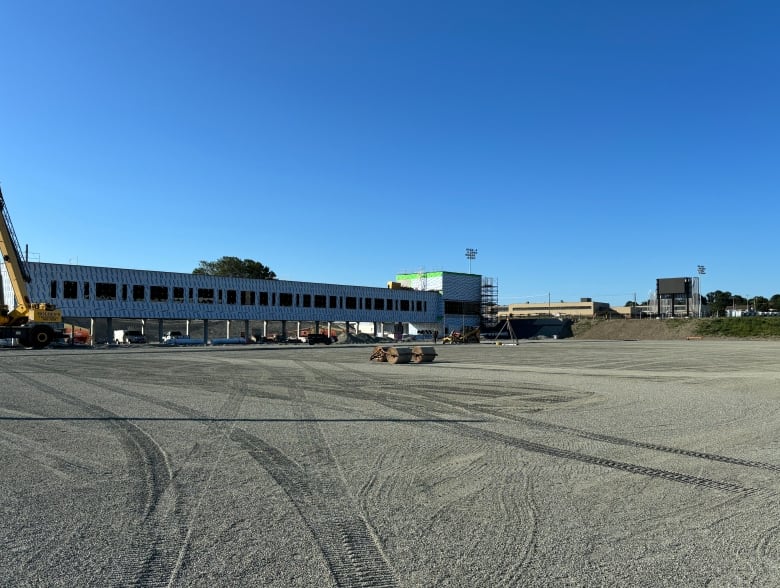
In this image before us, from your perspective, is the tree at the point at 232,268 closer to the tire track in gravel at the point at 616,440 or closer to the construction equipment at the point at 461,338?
the construction equipment at the point at 461,338

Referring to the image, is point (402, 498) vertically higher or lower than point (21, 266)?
lower

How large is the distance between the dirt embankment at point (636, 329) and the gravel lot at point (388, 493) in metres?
100

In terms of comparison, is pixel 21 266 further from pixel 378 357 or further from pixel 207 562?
pixel 207 562

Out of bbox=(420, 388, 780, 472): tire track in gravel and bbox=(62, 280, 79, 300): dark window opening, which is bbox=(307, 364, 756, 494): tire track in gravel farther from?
bbox=(62, 280, 79, 300): dark window opening

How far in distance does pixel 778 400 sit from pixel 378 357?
77.1ft

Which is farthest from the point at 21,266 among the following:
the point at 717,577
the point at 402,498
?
the point at 717,577

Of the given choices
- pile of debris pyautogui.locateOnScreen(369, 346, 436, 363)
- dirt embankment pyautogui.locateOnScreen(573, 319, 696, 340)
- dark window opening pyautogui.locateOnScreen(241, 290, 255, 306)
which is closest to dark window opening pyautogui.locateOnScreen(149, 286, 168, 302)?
dark window opening pyautogui.locateOnScreen(241, 290, 255, 306)

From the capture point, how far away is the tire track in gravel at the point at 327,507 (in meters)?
5.24

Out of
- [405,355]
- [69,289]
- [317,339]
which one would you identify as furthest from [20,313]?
[317,339]

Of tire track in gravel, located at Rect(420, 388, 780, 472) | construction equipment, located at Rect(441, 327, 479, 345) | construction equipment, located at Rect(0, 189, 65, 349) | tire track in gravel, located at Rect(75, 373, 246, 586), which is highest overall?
construction equipment, located at Rect(0, 189, 65, 349)

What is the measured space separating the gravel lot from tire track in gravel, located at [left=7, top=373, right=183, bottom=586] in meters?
0.03

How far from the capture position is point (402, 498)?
7449 millimetres

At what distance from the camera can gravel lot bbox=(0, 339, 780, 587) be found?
17.5ft

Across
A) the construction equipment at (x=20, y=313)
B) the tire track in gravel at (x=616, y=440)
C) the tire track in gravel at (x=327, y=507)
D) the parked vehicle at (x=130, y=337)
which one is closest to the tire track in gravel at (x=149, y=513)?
the tire track in gravel at (x=327, y=507)
